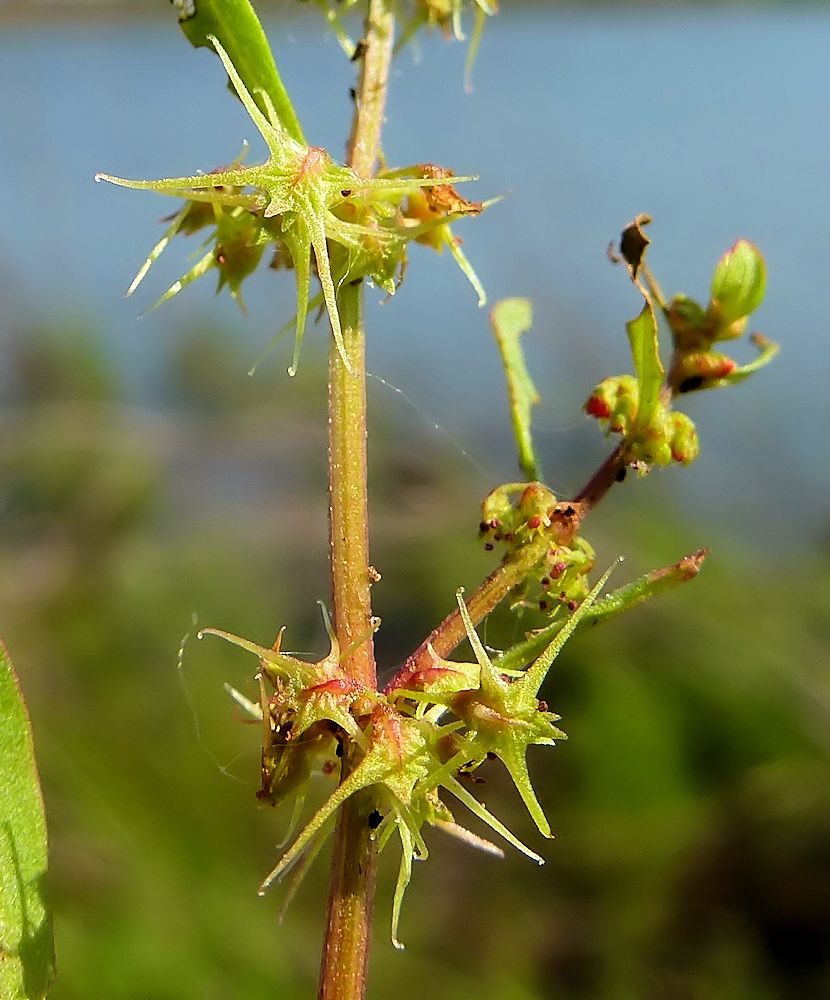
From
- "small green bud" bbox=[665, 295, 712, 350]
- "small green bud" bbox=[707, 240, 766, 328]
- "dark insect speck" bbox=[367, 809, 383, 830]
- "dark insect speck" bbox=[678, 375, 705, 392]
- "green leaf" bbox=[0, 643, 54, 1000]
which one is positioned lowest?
"green leaf" bbox=[0, 643, 54, 1000]

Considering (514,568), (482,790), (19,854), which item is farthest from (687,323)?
(482,790)

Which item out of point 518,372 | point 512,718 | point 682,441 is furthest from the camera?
point 518,372

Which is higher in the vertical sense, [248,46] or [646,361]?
[248,46]

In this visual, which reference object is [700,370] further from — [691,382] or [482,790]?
[482,790]

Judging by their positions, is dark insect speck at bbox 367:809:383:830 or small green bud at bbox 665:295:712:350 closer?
dark insect speck at bbox 367:809:383:830

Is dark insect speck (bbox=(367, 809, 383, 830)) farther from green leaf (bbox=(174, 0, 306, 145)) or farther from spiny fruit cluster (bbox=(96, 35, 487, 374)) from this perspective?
green leaf (bbox=(174, 0, 306, 145))

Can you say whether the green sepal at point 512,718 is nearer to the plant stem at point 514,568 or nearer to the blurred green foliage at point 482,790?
the plant stem at point 514,568

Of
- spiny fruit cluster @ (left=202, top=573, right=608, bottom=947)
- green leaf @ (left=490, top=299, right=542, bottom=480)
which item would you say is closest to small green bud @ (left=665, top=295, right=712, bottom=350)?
green leaf @ (left=490, top=299, right=542, bottom=480)

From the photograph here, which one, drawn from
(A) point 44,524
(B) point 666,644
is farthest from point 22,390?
(B) point 666,644
